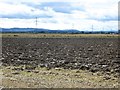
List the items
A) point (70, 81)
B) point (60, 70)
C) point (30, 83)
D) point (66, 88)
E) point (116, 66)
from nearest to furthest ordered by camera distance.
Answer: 1. point (66, 88)
2. point (30, 83)
3. point (70, 81)
4. point (60, 70)
5. point (116, 66)

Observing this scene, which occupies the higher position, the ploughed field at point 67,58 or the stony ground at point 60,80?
the stony ground at point 60,80

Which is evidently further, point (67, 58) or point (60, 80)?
point (67, 58)

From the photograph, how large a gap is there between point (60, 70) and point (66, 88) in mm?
8900

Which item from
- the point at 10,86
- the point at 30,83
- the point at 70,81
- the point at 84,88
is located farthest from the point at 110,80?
the point at 10,86

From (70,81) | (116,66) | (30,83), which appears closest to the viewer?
(30,83)

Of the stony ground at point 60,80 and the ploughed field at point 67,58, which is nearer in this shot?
the stony ground at point 60,80

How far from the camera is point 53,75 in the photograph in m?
23.7

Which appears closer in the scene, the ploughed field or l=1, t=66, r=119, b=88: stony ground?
l=1, t=66, r=119, b=88: stony ground

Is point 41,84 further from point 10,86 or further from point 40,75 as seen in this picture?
point 40,75

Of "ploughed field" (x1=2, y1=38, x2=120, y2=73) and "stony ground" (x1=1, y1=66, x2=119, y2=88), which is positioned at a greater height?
"stony ground" (x1=1, y1=66, x2=119, y2=88)

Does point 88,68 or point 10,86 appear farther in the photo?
point 88,68

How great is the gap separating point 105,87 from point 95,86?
57 cm

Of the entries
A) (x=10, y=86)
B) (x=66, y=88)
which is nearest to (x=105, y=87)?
(x=66, y=88)

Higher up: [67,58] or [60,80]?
[60,80]
